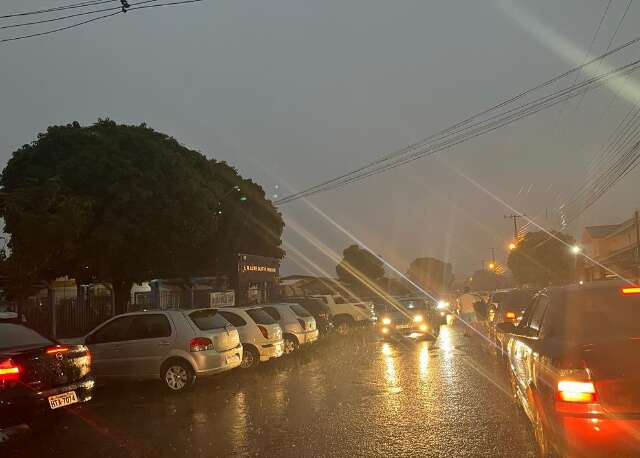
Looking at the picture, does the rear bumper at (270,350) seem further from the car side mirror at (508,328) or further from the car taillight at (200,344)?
the car side mirror at (508,328)

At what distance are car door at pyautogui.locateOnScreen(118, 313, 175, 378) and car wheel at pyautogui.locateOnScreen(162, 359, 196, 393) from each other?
19 cm

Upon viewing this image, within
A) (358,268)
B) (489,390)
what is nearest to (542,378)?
(489,390)

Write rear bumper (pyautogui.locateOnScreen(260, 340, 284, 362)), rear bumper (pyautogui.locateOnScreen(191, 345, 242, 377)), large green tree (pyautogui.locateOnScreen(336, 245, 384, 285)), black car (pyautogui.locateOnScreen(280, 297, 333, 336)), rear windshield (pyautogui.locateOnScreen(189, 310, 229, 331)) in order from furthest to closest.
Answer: large green tree (pyautogui.locateOnScreen(336, 245, 384, 285))
black car (pyautogui.locateOnScreen(280, 297, 333, 336))
rear bumper (pyautogui.locateOnScreen(260, 340, 284, 362))
rear windshield (pyautogui.locateOnScreen(189, 310, 229, 331))
rear bumper (pyautogui.locateOnScreen(191, 345, 242, 377))

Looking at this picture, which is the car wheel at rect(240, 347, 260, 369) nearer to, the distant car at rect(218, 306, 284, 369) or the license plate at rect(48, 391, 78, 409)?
the distant car at rect(218, 306, 284, 369)

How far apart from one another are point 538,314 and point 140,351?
26.0 feet

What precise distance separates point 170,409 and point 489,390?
536 cm

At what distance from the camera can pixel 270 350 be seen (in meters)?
15.6

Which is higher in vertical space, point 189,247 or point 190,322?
point 189,247

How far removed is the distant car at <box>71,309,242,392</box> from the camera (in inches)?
466

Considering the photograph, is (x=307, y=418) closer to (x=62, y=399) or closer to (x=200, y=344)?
(x=62, y=399)

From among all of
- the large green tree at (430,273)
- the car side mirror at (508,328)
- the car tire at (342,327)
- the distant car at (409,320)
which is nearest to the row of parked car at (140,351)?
the distant car at (409,320)

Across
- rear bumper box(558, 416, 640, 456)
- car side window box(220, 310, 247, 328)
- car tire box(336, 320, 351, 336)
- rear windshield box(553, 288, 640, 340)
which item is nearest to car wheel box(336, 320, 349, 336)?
car tire box(336, 320, 351, 336)

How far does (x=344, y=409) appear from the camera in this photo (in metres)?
9.38

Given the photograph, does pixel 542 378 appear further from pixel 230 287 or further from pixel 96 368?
pixel 230 287
